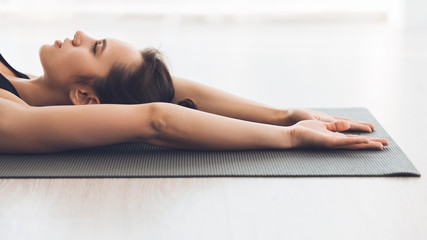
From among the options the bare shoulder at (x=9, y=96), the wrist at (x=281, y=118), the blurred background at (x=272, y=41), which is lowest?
the blurred background at (x=272, y=41)

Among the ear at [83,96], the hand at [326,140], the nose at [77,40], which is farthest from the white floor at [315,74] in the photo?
the nose at [77,40]

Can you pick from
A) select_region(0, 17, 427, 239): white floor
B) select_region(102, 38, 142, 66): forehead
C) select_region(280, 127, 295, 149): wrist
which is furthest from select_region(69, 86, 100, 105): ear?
select_region(280, 127, 295, 149): wrist

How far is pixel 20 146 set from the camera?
5.19ft

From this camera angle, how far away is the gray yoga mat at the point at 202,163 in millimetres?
1508

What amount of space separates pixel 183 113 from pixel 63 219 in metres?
0.45

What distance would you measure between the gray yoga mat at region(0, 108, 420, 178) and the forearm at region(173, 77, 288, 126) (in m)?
0.26

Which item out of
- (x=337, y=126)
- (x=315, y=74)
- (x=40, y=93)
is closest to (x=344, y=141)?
(x=337, y=126)

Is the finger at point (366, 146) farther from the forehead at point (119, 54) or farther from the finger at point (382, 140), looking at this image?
the forehead at point (119, 54)

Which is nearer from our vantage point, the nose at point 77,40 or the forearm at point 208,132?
the forearm at point 208,132

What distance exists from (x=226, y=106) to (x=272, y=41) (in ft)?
6.90

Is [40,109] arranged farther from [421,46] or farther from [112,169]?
[421,46]

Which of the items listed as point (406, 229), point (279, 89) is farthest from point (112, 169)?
point (279, 89)

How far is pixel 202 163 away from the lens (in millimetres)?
1569

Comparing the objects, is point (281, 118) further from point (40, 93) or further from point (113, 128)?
point (40, 93)
